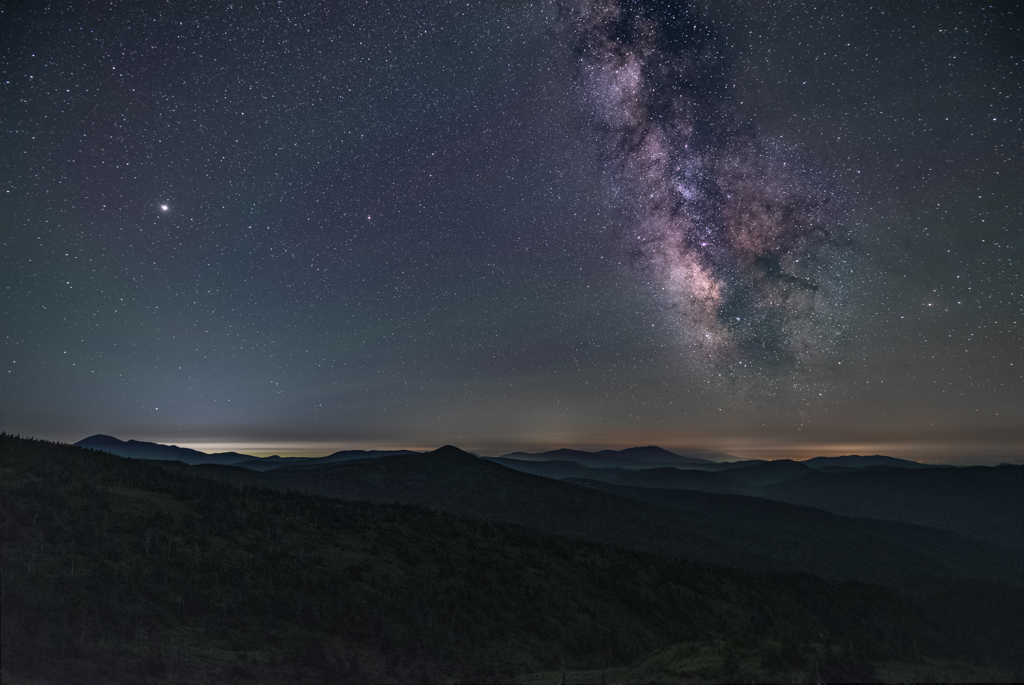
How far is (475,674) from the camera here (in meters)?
16.9

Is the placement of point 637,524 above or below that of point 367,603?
below

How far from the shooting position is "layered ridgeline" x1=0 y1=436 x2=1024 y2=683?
13.4 metres

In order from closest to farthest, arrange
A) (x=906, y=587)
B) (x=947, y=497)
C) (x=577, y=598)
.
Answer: (x=577, y=598), (x=906, y=587), (x=947, y=497)

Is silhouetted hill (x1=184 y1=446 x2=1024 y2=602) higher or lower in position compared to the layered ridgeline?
lower

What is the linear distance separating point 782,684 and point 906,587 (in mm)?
64851

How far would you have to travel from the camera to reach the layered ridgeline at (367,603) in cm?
1342

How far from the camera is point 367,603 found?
69.0ft

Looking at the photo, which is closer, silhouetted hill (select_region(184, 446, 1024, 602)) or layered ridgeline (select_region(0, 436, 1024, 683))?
layered ridgeline (select_region(0, 436, 1024, 683))

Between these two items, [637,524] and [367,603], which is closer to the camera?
[367,603]

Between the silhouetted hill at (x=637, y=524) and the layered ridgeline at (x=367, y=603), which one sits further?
the silhouetted hill at (x=637, y=524)

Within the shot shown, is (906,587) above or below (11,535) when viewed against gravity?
below

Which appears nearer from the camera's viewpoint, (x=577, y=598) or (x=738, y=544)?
(x=577, y=598)

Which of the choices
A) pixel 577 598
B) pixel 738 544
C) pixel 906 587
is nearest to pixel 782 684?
pixel 577 598

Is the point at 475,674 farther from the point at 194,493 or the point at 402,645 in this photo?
the point at 194,493
